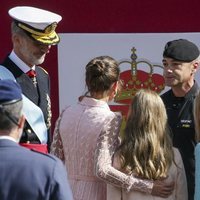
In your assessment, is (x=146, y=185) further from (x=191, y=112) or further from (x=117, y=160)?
(x=191, y=112)

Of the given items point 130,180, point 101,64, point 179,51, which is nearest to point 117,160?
point 130,180

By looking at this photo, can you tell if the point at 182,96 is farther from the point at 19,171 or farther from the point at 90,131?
the point at 19,171

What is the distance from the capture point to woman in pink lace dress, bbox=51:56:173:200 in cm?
346

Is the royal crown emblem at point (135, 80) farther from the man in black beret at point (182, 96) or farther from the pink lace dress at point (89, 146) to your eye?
the pink lace dress at point (89, 146)

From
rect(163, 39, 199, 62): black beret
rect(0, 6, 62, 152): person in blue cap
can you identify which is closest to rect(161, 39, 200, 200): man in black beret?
rect(163, 39, 199, 62): black beret

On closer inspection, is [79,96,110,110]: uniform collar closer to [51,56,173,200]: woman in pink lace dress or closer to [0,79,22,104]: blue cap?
[51,56,173,200]: woman in pink lace dress

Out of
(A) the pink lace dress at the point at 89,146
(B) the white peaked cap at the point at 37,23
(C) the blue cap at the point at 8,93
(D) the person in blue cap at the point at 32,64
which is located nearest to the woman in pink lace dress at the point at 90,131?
(A) the pink lace dress at the point at 89,146

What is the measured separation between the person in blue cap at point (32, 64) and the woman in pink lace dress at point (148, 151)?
0.37 m

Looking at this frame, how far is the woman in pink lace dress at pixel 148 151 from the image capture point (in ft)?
11.2

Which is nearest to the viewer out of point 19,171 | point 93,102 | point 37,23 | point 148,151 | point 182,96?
point 19,171

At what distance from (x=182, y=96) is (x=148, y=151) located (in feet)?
1.98

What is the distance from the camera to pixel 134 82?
473 centimetres

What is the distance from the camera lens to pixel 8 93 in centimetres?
251

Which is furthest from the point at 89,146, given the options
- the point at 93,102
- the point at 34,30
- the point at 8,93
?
the point at 8,93
